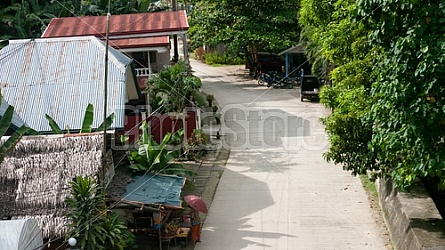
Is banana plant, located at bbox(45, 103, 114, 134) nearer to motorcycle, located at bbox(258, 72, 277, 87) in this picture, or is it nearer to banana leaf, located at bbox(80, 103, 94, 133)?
banana leaf, located at bbox(80, 103, 94, 133)

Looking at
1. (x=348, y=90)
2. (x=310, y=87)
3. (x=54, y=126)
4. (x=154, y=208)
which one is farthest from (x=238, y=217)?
(x=310, y=87)

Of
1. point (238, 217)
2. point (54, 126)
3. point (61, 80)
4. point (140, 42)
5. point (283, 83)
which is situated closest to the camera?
point (54, 126)

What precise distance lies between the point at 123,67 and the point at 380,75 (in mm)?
8975

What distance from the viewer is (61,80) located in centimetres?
1719

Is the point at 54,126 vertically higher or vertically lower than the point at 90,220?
higher

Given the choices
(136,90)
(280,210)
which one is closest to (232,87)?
(136,90)

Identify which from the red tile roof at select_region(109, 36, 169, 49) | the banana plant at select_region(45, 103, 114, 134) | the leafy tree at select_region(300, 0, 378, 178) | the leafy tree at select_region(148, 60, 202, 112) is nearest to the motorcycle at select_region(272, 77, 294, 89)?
the red tile roof at select_region(109, 36, 169, 49)

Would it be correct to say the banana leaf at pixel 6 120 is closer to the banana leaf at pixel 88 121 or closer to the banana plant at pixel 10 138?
the banana plant at pixel 10 138

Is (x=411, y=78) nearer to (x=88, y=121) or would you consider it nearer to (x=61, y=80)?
(x=88, y=121)

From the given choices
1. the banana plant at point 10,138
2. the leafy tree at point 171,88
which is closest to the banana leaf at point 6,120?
the banana plant at point 10,138

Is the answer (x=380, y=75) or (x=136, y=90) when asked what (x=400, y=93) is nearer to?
(x=380, y=75)

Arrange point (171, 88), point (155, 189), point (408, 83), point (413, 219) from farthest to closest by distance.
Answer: point (171, 88) < point (155, 189) < point (413, 219) < point (408, 83)

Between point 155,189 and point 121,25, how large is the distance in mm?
13253

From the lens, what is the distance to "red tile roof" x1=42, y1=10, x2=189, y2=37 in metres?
24.7
